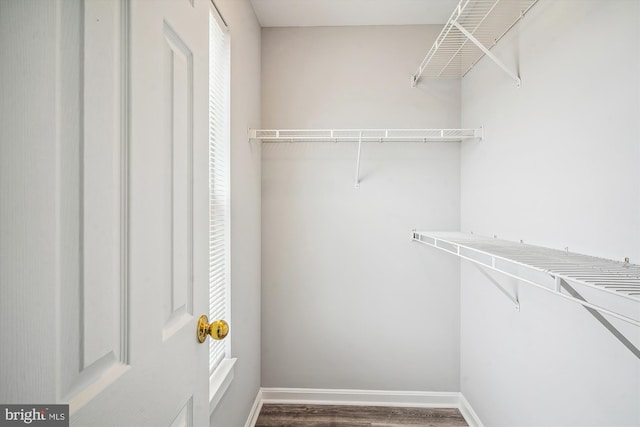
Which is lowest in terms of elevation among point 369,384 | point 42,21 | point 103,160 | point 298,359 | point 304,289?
point 369,384

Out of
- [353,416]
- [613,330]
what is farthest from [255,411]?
[613,330]

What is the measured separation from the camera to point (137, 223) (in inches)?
20.5

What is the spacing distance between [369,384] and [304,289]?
0.78 metres

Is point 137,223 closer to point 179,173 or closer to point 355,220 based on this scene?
point 179,173

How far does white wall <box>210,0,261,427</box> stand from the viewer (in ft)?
5.27

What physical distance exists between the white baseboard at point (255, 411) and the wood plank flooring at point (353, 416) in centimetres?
3

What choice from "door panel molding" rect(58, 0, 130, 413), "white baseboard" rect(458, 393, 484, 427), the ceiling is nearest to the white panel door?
"door panel molding" rect(58, 0, 130, 413)

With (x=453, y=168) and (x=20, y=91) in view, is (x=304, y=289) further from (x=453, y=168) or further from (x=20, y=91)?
(x=20, y=91)

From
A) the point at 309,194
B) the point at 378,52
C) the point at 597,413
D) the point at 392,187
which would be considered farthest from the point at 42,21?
the point at 378,52

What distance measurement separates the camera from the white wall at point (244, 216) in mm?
1605

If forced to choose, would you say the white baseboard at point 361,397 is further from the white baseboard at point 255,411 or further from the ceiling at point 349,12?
the ceiling at point 349,12

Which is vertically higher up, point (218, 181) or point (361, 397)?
point (218, 181)

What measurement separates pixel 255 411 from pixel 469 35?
92.5 inches

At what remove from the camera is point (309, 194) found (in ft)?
7.12
